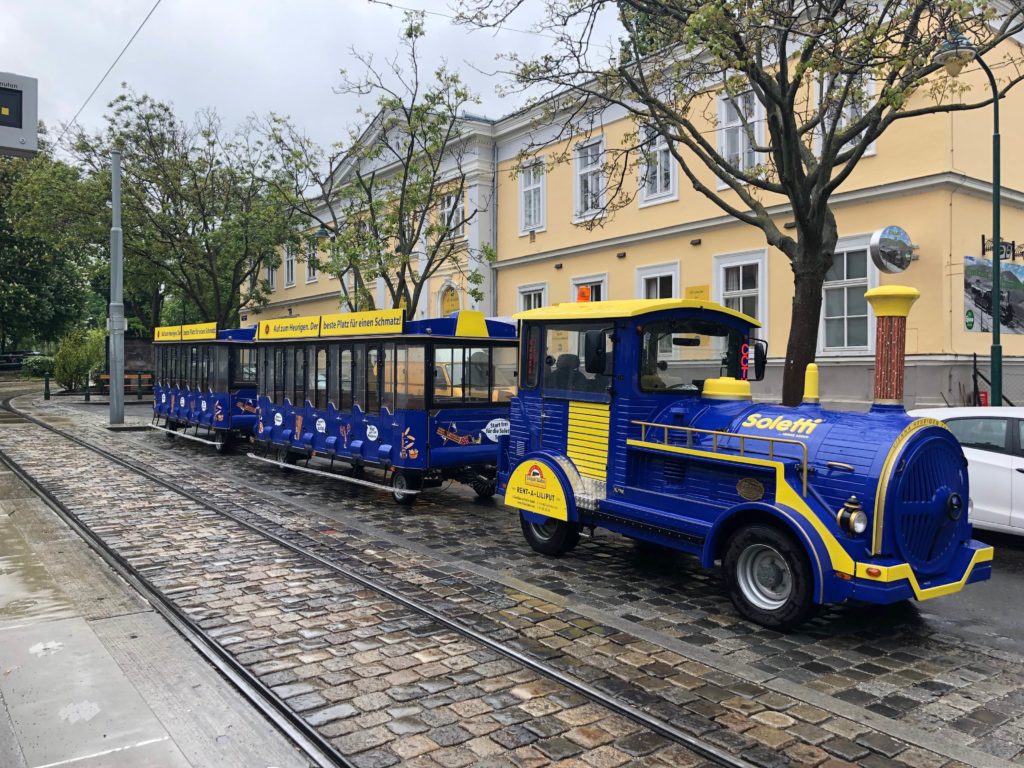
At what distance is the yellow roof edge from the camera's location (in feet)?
23.3

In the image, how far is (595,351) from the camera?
6.97 meters

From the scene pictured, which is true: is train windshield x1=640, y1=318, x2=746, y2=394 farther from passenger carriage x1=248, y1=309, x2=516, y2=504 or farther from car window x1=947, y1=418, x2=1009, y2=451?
passenger carriage x1=248, y1=309, x2=516, y2=504

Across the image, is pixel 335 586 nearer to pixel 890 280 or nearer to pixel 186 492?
pixel 186 492

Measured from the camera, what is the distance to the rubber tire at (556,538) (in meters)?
7.91

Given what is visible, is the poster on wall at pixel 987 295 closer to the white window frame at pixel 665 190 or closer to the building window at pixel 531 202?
the white window frame at pixel 665 190

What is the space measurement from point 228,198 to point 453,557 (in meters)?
23.0

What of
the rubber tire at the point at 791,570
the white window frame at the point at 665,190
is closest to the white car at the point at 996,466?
the rubber tire at the point at 791,570

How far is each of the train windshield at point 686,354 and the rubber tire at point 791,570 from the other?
1.62 metres

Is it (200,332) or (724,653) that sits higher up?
(200,332)

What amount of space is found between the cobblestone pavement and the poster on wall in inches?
378

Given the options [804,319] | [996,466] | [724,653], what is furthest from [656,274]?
[724,653]

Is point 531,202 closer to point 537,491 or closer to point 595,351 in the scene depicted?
point 537,491

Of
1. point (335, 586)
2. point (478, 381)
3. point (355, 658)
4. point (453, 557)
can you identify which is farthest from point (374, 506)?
point (355, 658)

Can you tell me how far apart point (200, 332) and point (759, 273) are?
12.2 metres
